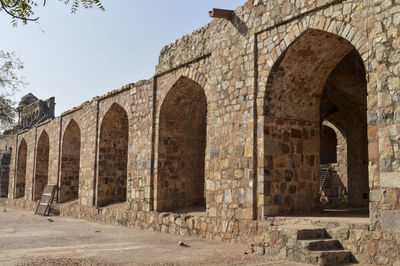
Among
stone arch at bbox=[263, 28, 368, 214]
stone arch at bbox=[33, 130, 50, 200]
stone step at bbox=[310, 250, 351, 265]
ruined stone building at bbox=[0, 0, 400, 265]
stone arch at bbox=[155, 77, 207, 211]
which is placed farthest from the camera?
stone arch at bbox=[33, 130, 50, 200]

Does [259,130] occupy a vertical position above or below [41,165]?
above

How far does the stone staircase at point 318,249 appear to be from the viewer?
16.5 ft

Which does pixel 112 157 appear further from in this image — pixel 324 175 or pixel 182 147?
pixel 324 175

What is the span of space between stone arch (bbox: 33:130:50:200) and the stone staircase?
15.0 m

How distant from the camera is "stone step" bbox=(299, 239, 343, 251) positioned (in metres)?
5.18

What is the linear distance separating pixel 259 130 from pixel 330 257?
256cm

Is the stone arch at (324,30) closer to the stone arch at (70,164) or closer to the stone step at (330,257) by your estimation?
the stone step at (330,257)

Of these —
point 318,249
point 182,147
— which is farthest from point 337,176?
point 318,249

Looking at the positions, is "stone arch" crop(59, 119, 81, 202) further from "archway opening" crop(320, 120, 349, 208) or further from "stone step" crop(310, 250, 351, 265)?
"stone step" crop(310, 250, 351, 265)

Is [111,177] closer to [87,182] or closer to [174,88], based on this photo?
[87,182]

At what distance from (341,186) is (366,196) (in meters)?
2.92

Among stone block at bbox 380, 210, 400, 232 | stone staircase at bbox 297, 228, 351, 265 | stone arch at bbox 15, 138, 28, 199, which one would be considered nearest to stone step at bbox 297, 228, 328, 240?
stone staircase at bbox 297, 228, 351, 265

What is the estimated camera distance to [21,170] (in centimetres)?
2147

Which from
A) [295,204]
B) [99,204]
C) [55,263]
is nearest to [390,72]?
[295,204]
